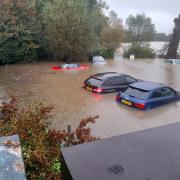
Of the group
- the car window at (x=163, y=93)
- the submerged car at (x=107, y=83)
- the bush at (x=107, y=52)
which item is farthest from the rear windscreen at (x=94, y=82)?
the bush at (x=107, y=52)

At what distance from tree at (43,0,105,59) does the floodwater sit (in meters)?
5.21

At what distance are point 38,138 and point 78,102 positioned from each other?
8.28 meters

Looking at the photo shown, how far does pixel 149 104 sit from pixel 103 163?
32.2ft

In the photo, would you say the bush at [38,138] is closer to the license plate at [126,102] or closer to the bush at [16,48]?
the license plate at [126,102]

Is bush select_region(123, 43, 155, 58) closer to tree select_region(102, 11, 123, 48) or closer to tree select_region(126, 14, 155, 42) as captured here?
tree select_region(102, 11, 123, 48)

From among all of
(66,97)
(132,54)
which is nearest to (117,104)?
(66,97)

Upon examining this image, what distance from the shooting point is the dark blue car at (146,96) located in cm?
1152

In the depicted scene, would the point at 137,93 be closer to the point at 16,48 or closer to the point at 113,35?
the point at 16,48

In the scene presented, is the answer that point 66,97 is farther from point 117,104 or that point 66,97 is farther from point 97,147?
point 97,147

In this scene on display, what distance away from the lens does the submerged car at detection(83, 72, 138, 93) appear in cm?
1455

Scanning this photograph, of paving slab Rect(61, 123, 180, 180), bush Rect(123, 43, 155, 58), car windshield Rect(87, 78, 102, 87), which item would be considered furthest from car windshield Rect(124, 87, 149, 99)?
bush Rect(123, 43, 155, 58)

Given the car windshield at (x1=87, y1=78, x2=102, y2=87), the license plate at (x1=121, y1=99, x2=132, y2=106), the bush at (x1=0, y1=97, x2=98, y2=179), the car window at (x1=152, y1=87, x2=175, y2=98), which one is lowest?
the license plate at (x1=121, y1=99, x2=132, y2=106)

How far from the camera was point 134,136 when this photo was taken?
2.83 metres

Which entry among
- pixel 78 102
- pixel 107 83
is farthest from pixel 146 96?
pixel 78 102
